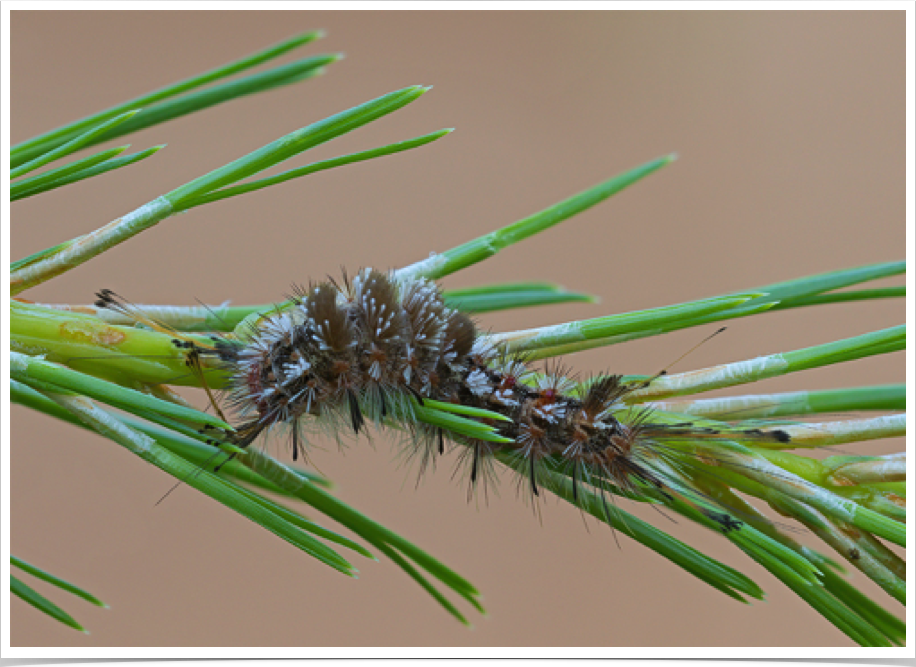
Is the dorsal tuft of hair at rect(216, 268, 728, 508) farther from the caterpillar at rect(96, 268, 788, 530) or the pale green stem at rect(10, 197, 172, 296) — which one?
the pale green stem at rect(10, 197, 172, 296)

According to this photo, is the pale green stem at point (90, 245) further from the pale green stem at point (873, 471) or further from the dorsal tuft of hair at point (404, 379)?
the pale green stem at point (873, 471)

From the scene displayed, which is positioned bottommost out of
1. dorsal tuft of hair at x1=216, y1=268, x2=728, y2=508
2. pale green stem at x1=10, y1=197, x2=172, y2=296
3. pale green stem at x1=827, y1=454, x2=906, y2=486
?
pale green stem at x1=10, y1=197, x2=172, y2=296

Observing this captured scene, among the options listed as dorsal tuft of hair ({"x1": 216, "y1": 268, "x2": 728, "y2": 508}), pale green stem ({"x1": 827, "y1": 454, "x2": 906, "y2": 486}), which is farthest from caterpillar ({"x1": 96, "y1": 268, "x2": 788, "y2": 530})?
pale green stem ({"x1": 827, "y1": 454, "x2": 906, "y2": 486})

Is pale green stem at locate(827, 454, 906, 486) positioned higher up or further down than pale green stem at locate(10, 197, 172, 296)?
higher up

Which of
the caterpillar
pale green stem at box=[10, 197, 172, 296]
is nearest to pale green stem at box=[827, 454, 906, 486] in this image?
the caterpillar

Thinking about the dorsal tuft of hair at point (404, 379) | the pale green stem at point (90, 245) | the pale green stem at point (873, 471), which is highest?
the pale green stem at point (873, 471)

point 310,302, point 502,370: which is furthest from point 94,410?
point 502,370

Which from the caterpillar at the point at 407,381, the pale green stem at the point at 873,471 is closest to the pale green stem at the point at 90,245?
the caterpillar at the point at 407,381

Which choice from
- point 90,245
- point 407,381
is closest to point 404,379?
point 407,381
